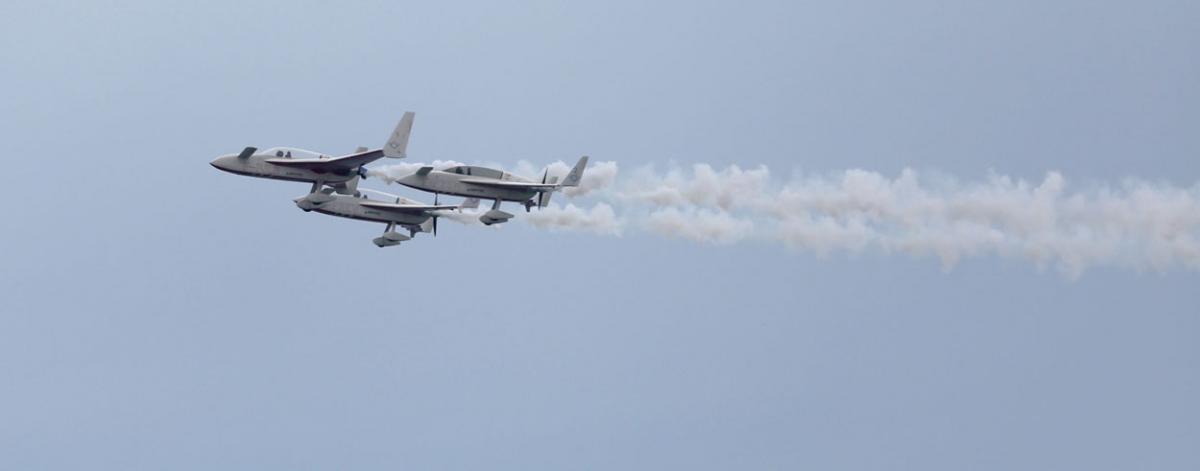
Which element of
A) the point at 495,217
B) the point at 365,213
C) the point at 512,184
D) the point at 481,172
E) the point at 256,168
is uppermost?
the point at 481,172

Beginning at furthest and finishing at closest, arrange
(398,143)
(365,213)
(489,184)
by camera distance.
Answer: (365,213), (489,184), (398,143)

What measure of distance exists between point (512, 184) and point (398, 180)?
18.6 feet

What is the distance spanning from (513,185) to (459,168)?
3.02 metres

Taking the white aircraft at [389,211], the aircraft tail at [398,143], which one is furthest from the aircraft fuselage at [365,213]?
the aircraft tail at [398,143]

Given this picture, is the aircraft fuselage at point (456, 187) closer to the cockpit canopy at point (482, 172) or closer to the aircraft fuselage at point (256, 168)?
the cockpit canopy at point (482, 172)

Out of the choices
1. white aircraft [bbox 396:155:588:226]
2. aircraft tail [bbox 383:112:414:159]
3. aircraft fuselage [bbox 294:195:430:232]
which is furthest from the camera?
aircraft fuselage [bbox 294:195:430:232]

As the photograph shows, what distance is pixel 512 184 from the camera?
138625mm

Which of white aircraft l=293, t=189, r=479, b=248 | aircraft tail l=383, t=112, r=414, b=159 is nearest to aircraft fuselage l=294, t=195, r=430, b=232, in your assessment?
white aircraft l=293, t=189, r=479, b=248

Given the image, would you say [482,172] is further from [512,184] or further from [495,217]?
[495,217]

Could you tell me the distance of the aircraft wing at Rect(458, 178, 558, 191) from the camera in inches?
5438

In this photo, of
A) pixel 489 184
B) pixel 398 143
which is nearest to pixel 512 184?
pixel 489 184

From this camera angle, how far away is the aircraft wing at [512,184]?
13812 cm

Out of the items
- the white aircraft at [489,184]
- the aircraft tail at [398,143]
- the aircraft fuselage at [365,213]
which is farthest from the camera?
the aircraft fuselage at [365,213]

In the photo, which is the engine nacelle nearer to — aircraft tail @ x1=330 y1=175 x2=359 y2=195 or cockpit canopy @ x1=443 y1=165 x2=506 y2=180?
cockpit canopy @ x1=443 y1=165 x2=506 y2=180
